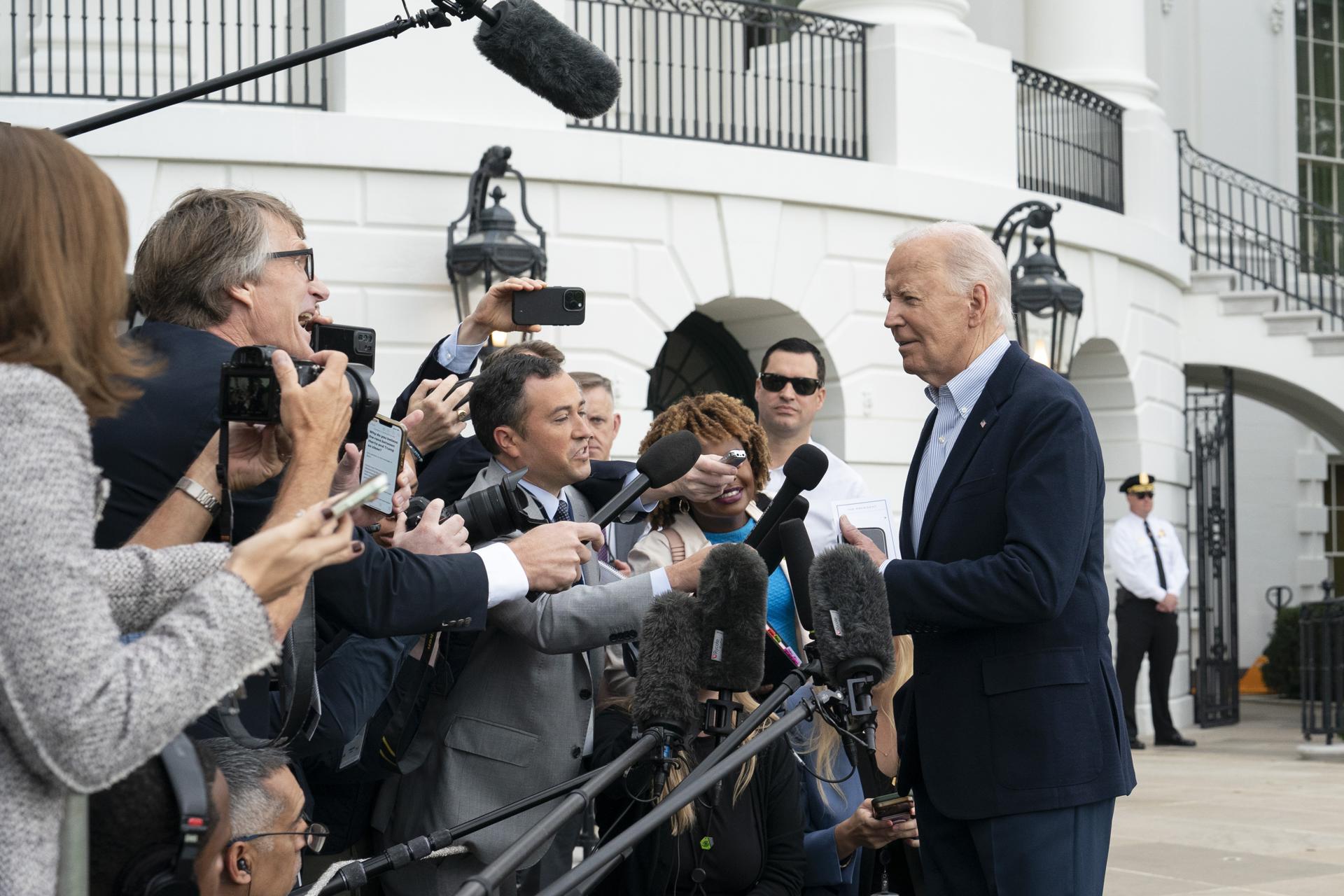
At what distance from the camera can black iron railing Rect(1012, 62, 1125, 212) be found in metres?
14.5

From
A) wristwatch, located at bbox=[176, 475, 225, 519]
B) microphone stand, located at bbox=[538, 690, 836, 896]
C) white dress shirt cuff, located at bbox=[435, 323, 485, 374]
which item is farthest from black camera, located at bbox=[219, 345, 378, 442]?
white dress shirt cuff, located at bbox=[435, 323, 485, 374]

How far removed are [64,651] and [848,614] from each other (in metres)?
1.55

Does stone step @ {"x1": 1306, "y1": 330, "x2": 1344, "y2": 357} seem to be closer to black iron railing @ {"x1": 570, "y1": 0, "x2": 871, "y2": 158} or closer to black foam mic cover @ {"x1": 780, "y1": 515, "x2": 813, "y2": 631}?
black iron railing @ {"x1": 570, "y1": 0, "x2": 871, "y2": 158}

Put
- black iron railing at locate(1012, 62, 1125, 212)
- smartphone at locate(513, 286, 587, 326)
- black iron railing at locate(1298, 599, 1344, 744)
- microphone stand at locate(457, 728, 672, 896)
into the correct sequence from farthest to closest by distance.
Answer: black iron railing at locate(1012, 62, 1125, 212) < black iron railing at locate(1298, 599, 1344, 744) < smartphone at locate(513, 286, 587, 326) < microphone stand at locate(457, 728, 672, 896)

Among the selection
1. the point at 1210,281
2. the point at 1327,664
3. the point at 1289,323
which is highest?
the point at 1210,281

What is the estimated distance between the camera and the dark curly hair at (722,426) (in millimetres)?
5086

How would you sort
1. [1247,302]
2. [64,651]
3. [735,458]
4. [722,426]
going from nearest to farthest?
[64,651] → [735,458] → [722,426] → [1247,302]

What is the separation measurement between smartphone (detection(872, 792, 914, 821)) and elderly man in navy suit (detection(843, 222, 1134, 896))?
64 centimetres

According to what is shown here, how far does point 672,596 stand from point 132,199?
8094mm

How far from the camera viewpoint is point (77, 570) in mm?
1940

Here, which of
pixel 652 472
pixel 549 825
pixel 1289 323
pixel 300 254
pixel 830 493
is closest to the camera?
pixel 549 825

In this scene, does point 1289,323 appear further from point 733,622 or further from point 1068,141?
point 733,622

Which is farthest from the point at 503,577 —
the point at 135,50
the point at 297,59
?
the point at 135,50

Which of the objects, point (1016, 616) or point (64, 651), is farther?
point (1016, 616)
